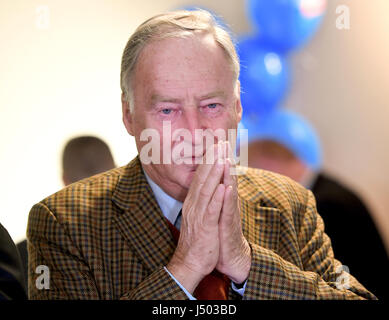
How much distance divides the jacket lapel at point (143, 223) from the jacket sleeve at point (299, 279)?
0.23 metres

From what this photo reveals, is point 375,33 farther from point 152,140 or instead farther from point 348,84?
point 152,140

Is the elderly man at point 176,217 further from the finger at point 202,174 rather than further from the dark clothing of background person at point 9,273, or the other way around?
the dark clothing of background person at point 9,273

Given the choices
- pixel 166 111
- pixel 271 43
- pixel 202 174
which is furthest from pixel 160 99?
pixel 271 43

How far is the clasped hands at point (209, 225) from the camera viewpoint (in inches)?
52.7

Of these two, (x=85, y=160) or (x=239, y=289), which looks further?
(x=85, y=160)

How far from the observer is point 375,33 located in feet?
12.8

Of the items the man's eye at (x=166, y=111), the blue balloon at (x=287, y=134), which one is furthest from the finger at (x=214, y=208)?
the blue balloon at (x=287, y=134)

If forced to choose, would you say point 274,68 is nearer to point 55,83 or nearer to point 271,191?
point 55,83

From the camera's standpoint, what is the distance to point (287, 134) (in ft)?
10.4

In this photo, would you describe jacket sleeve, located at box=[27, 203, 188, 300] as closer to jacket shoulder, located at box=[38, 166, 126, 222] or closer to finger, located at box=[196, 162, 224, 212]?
jacket shoulder, located at box=[38, 166, 126, 222]

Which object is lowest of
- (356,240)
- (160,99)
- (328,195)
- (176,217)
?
(356,240)

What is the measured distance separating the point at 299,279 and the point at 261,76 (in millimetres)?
2001

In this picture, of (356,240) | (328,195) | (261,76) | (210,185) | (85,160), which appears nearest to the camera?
(210,185)
